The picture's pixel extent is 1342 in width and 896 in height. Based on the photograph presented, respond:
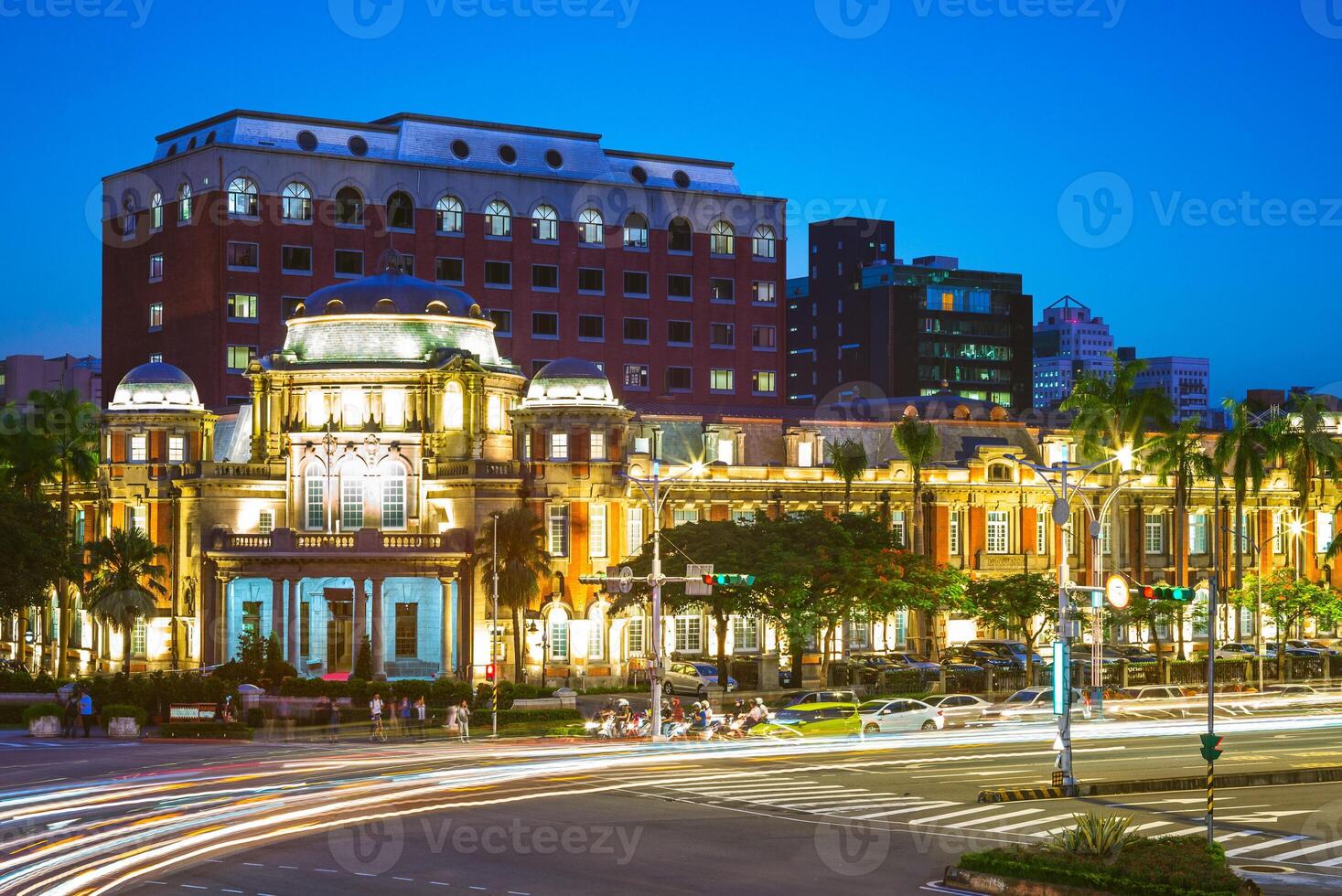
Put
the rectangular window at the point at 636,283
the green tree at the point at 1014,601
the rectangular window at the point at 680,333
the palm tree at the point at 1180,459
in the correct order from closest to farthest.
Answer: the green tree at the point at 1014,601, the palm tree at the point at 1180,459, the rectangular window at the point at 636,283, the rectangular window at the point at 680,333

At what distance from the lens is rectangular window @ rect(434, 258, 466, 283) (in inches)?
5448

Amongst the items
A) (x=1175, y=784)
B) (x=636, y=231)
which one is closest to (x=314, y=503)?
(x=636, y=231)

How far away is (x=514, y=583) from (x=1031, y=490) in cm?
3787

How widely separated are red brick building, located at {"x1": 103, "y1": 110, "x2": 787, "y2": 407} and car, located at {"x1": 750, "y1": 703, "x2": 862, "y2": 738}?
6792 centimetres

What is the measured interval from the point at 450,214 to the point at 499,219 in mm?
3601

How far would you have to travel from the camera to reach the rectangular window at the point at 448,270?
13838cm

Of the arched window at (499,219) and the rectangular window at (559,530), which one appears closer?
the rectangular window at (559,530)

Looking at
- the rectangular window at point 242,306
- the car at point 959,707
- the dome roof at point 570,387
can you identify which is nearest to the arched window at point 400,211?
the rectangular window at point 242,306

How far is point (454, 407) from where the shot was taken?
10456 cm

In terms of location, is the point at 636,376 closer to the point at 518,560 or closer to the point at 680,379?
the point at 680,379

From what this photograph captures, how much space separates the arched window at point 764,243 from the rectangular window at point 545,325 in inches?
685

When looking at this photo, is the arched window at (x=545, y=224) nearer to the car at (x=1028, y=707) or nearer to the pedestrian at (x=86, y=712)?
the car at (x=1028, y=707)

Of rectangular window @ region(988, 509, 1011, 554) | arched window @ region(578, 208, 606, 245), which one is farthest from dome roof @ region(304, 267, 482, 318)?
arched window @ region(578, 208, 606, 245)

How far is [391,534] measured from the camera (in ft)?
326
